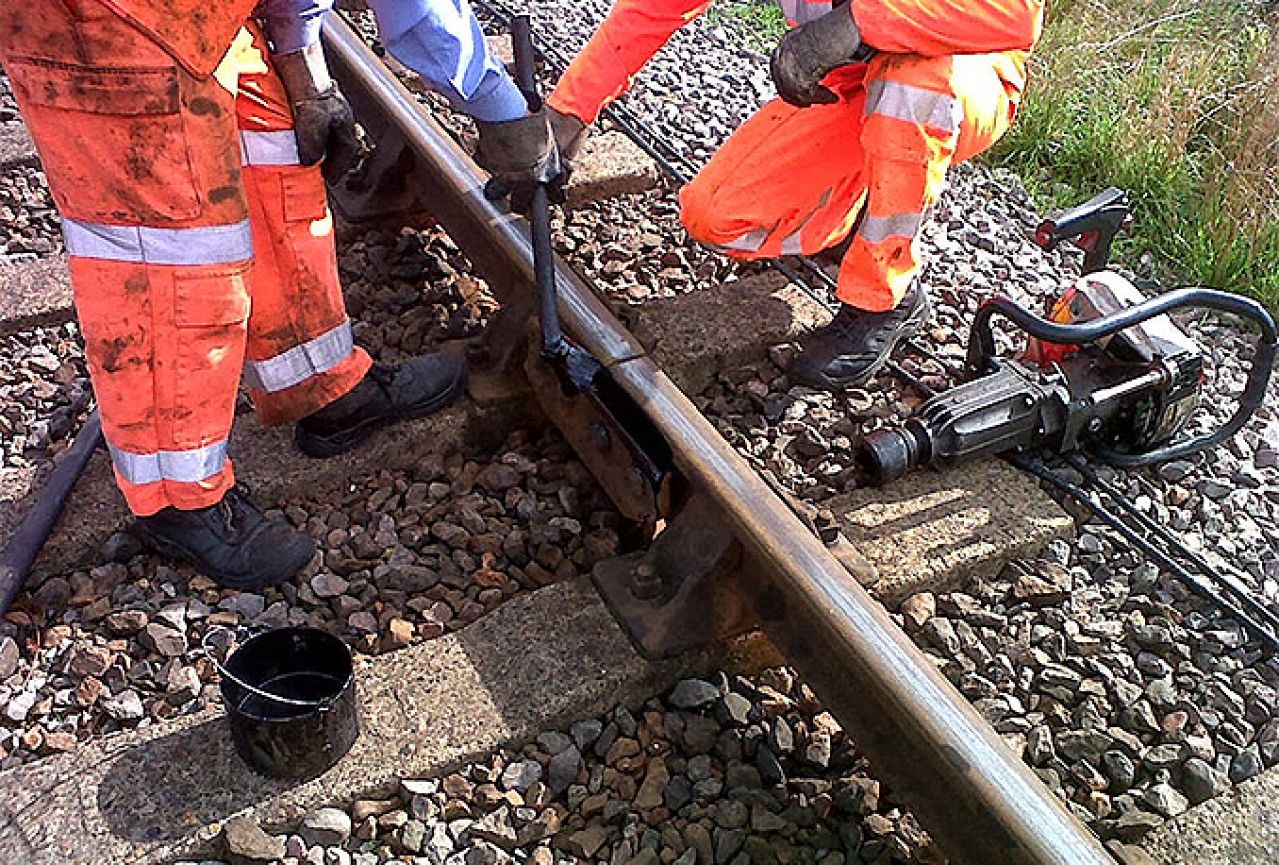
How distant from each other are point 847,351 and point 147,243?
1.81m

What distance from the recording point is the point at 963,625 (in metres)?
3.07

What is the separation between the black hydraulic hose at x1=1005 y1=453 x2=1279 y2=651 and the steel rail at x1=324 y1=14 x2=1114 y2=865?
3.03 ft

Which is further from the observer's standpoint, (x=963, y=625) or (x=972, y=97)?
(x=972, y=97)

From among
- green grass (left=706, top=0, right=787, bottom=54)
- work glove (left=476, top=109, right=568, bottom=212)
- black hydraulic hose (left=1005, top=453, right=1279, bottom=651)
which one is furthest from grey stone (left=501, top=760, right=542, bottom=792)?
green grass (left=706, top=0, right=787, bottom=54)

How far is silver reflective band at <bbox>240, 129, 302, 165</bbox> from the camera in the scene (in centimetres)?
310

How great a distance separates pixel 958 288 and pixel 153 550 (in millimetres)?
2392

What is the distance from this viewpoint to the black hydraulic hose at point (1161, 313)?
10.7ft

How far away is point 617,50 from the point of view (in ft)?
13.4

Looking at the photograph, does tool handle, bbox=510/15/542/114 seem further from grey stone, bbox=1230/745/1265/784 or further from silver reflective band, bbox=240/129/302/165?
grey stone, bbox=1230/745/1265/784

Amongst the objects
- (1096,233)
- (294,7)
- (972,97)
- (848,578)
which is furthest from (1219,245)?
(294,7)

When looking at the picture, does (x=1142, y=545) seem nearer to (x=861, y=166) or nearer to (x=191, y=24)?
(x=861, y=166)

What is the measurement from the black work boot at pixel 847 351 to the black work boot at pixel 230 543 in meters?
1.38

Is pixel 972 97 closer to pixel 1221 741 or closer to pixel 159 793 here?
pixel 1221 741

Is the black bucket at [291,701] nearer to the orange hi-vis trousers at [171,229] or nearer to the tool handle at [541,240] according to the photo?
the orange hi-vis trousers at [171,229]
